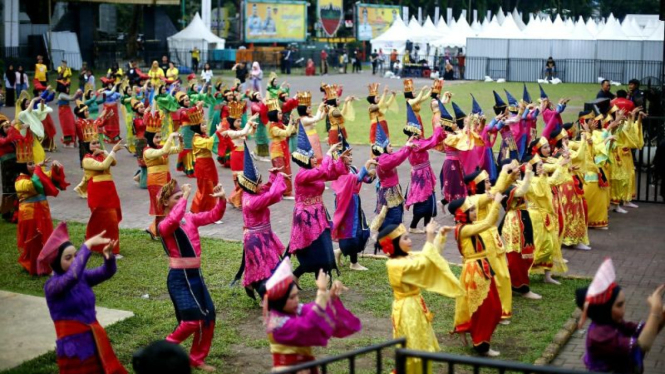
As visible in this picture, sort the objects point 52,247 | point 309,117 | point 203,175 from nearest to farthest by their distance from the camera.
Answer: point 52,247 < point 203,175 < point 309,117

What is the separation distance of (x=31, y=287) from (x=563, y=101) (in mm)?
9667

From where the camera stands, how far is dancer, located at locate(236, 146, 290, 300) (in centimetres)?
972

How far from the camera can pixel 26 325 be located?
9.42 metres

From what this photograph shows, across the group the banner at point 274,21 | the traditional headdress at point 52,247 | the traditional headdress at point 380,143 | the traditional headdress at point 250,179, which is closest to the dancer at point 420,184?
the traditional headdress at point 380,143

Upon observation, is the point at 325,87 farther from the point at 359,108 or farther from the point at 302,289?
the point at 359,108

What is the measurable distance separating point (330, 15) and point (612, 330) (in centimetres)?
5472

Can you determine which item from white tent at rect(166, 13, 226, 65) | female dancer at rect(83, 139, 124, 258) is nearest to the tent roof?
white tent at rect(166, 13, 226, 65)

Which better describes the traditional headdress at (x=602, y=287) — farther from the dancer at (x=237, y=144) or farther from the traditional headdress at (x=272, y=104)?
the traditional headdress at (x=272, y=104)

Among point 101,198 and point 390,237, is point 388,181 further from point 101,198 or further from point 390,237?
point 390,237

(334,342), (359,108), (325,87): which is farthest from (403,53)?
(334,342)

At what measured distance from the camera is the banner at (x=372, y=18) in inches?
2411

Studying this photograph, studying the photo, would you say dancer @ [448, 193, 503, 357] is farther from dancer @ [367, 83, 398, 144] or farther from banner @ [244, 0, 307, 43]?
banner @ [244, 0, 307, 43]

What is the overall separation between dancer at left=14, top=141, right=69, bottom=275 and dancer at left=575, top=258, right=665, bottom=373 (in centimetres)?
782

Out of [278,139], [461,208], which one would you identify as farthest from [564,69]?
[461,208]
